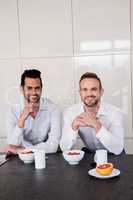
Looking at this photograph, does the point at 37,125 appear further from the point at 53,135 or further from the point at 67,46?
the point at 67,46

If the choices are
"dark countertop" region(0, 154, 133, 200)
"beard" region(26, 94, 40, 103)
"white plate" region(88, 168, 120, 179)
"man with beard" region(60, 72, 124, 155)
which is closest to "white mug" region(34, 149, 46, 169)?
"dark countertop" region(0, 154, 133, 200)

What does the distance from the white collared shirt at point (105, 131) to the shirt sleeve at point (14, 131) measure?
0.31 m

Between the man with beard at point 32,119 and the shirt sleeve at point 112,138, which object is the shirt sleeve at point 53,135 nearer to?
the man with beard at point 32,119

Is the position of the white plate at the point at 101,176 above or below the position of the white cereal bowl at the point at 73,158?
below

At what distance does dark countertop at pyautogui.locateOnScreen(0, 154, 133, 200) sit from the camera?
1.25 metres

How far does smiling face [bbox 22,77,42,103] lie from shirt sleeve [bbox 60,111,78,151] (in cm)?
31

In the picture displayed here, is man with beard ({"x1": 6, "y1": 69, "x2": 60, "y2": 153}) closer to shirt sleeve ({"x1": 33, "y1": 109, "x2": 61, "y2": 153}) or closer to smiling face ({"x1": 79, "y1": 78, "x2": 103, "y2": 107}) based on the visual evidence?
shirt sleeve ({"x1": 33, "y1": 109, "x2": 61, "y2": 153})

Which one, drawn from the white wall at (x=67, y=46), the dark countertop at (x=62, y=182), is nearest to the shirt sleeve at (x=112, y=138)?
the dark countertop at (x=62, y=182)

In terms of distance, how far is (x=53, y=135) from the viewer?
2.20m

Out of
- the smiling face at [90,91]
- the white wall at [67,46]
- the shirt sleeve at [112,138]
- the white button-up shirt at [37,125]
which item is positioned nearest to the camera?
the shirt sleeve at [112,138]

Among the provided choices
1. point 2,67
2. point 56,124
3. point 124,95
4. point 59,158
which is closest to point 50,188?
point 59,158

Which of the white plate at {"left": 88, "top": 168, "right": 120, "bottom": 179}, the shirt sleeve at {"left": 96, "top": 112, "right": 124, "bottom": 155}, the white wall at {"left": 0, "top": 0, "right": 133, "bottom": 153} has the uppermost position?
the white wall at {"left": 0, "top": 0, "right": 133, "bottom": 153}

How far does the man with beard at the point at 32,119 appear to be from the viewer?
7.30 ft

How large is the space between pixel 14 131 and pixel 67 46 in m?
1.00
